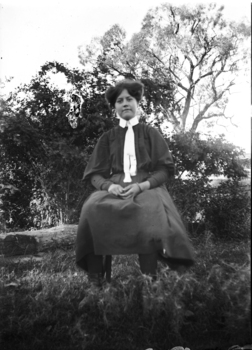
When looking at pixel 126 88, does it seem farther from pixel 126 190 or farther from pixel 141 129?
pixel 126 190

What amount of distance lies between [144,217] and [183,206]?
0.38m

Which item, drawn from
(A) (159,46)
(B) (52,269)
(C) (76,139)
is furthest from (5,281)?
(A) (159,46)

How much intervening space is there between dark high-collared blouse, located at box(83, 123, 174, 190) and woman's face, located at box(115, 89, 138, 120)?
76 millimetres

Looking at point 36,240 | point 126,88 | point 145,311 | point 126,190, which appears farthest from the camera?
point 36,240

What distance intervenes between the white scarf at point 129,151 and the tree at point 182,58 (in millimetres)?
207

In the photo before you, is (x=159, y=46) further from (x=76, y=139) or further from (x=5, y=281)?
(x=5, y=281)

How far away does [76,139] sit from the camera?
2348mm

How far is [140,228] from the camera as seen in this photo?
1978 mm

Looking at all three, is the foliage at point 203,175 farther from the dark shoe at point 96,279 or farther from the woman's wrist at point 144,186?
the dark shoe at point 96,279

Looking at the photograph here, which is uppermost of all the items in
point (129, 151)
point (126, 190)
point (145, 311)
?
point (129, 151)

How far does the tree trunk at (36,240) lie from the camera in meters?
2.39

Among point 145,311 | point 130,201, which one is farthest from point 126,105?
point 145,311

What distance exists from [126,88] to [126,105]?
3.9 inches

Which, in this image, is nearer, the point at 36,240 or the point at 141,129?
the point at 141,129
